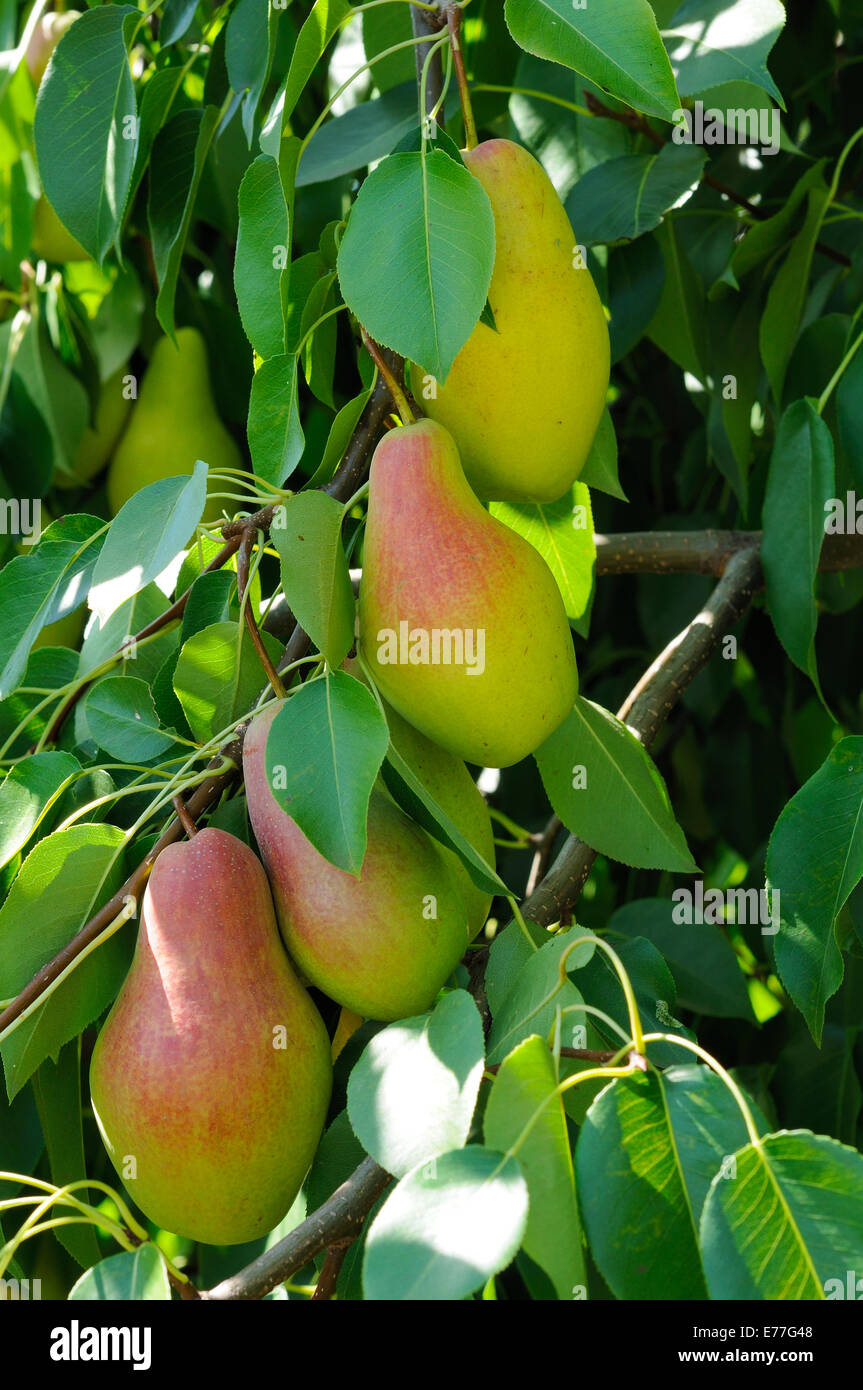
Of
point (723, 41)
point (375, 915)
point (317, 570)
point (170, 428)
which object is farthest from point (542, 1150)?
point (170, 428)

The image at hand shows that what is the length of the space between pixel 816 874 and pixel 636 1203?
9.5 inches

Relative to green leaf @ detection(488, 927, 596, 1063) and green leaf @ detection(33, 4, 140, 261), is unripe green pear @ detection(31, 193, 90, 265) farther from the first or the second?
green leaf @ detection(488, 927, 596, 1063)

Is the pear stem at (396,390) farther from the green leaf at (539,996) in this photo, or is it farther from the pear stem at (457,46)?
the green leaf at (539,996)

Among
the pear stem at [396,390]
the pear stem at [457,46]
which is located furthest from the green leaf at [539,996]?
the pear stem at [457,46]

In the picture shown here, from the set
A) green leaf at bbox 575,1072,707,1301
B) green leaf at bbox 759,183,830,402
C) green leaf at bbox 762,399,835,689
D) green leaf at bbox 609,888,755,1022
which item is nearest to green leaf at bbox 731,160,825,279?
green leaf at bbox 759,183,830,402

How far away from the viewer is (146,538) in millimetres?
593

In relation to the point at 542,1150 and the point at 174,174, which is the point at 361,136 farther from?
the point at 542,1150

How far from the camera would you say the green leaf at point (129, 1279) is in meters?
0.50

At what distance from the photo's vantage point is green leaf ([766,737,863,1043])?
66 centimetres

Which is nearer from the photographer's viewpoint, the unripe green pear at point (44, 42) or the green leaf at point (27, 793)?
the green leaf at point (27, 793)

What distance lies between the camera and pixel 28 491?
46.6 inches

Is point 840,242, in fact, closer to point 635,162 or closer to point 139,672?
point 635,162

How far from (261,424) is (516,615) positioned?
0.54 feet

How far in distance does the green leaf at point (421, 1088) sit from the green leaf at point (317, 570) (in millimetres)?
160
